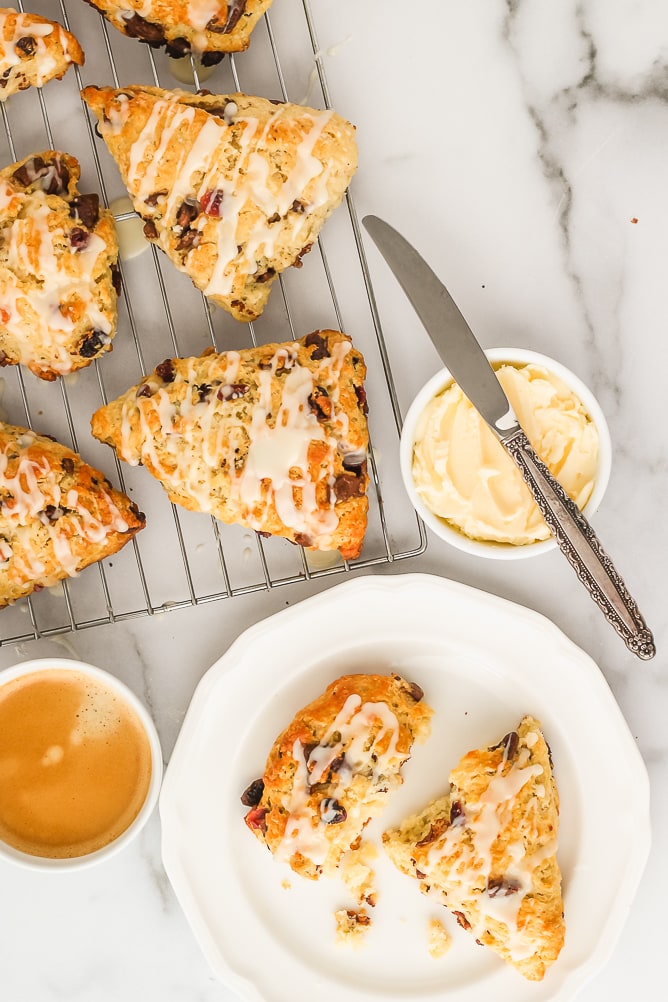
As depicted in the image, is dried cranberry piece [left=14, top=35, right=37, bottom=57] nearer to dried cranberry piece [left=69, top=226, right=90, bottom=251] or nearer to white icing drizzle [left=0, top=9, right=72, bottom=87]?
white icing drizzle [left=0, top=9, right=72, bottom=87]

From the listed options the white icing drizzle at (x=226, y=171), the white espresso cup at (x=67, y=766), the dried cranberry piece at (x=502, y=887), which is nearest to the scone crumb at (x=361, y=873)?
the dried cranberry piece at (x=502, y=887)

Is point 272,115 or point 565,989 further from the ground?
point 272,115

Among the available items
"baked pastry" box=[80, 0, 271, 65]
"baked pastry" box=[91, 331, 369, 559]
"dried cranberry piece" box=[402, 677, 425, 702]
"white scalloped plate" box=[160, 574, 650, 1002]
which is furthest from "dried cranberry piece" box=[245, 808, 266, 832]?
"baked pastry" box=[80, 0, 271, 65]

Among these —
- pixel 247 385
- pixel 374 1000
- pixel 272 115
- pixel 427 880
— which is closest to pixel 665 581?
pixel 427 880

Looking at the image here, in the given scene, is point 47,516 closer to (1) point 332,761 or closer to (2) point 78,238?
(2) point 78,238

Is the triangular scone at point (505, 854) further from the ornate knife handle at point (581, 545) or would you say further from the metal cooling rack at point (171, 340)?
the metal cooling rack at point (171, 340)

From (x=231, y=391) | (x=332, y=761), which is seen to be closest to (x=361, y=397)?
(x=231, y=391)

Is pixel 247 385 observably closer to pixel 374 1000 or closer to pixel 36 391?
A: pixel 36 391
